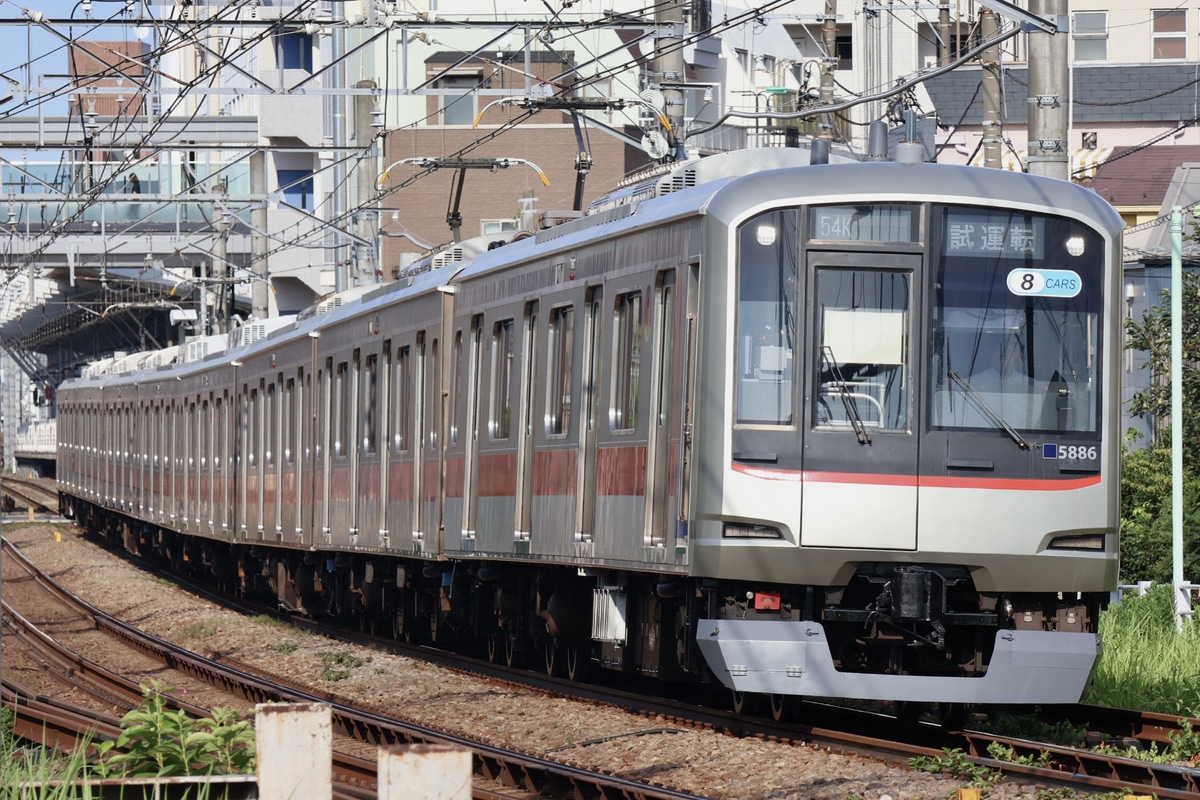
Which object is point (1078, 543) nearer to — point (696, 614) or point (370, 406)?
point (696, 614)

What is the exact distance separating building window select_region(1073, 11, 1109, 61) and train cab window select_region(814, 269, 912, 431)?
4573cm

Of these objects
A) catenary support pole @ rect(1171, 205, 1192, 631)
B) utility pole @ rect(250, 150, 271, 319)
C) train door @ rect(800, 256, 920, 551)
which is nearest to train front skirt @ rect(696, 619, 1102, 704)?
train door @ rect(800, 256, 920, 551)

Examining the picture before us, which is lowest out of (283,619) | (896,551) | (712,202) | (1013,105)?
(283,619)

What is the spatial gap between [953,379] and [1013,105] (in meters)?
38.6

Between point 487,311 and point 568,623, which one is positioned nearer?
point 568,623

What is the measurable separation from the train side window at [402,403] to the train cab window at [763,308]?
6.33 m

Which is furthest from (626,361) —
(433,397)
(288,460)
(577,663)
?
(288,460)

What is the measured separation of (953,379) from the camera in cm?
1002

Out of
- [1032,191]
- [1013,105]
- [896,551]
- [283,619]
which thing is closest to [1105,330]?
[1032,191]

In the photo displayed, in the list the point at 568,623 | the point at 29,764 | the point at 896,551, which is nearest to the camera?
the point at 29,764

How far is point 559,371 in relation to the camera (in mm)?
12438

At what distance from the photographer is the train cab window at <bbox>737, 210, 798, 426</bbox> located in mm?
9977

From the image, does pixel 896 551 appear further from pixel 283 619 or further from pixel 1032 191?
pixel 283 619

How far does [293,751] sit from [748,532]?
3.99 metres
